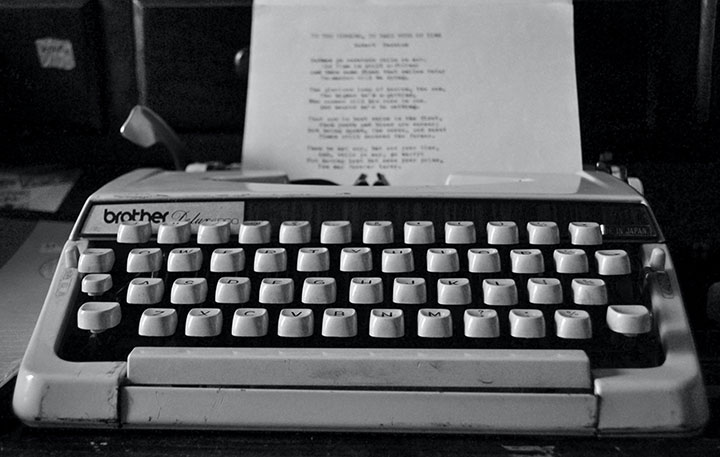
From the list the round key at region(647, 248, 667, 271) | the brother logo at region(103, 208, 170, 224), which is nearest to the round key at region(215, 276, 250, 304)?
the brother logo at region(103, 208, 170, 224)

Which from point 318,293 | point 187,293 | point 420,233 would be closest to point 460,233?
point 420,233

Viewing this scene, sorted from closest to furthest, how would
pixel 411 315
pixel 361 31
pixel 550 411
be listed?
1. pixel 550 411
2. pixel 411 315
3. pixel 361 31

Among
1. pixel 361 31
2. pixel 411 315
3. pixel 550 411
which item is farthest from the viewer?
pixel 361 31

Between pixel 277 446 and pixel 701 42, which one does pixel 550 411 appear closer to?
pixel 277 446

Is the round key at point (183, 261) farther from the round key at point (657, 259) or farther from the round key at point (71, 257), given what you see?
the round key at point (657, 259)

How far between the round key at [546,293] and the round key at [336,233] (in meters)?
0.17

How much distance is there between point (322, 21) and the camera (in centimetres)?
85

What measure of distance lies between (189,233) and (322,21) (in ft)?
1.12

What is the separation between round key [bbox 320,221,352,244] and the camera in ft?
2.06

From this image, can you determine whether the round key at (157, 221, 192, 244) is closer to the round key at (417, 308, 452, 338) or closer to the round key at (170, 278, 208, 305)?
the round key at (170, 278, 208, 305)

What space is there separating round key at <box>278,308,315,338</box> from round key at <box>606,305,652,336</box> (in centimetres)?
24

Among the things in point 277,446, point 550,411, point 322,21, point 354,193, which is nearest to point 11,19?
point 322,21

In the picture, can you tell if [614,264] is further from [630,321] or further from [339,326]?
[339,326]

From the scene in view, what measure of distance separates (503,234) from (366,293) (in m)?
0.14
